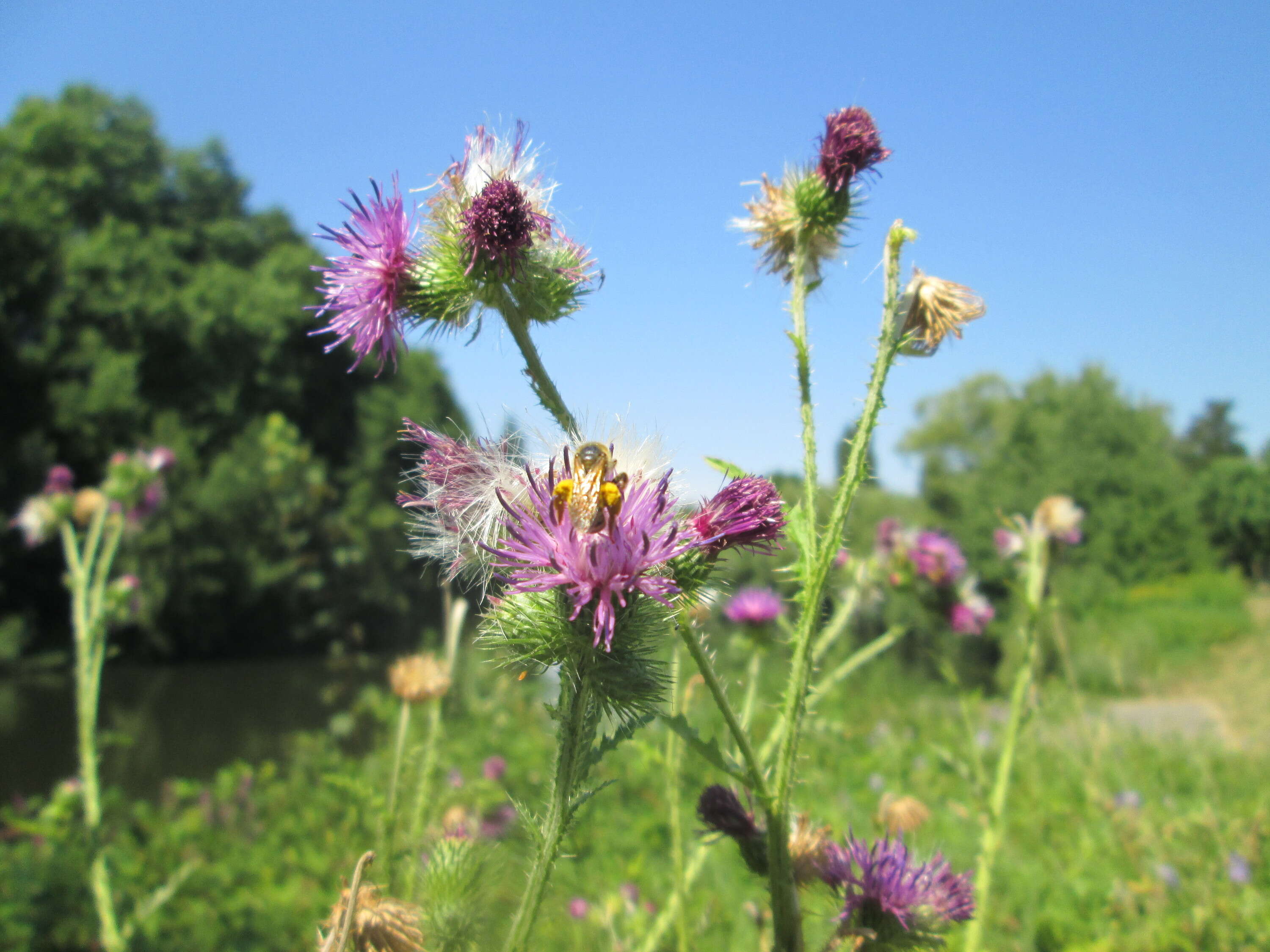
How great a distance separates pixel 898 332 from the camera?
3.63 ft

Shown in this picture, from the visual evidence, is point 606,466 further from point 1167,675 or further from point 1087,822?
point 1167,675

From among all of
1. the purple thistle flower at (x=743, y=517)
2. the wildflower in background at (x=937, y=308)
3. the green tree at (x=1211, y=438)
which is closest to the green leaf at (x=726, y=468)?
the purple thistle flower at (x=743, y=517)

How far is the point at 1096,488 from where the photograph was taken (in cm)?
2594

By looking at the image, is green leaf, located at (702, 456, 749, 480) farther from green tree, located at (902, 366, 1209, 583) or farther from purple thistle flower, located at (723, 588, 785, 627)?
green tree, located at (902, 366, 1209, 583)

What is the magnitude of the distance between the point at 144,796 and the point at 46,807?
6.91m

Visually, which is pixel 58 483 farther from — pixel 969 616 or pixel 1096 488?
pixel 1096 488

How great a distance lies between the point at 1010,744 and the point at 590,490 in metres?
1.67

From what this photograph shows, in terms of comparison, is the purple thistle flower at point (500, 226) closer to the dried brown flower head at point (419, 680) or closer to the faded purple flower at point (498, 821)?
the dried brown flower head at point (419, 680)

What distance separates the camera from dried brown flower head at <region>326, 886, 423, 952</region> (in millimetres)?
858

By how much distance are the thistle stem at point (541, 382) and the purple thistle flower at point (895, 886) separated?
69cm

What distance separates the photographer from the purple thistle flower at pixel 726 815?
1004 mm

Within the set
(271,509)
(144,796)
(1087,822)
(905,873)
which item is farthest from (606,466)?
(271,509)

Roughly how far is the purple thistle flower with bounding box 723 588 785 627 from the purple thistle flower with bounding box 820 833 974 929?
144cm

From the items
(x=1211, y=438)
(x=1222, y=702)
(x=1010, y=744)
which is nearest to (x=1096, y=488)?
(x=1222, y=702)
